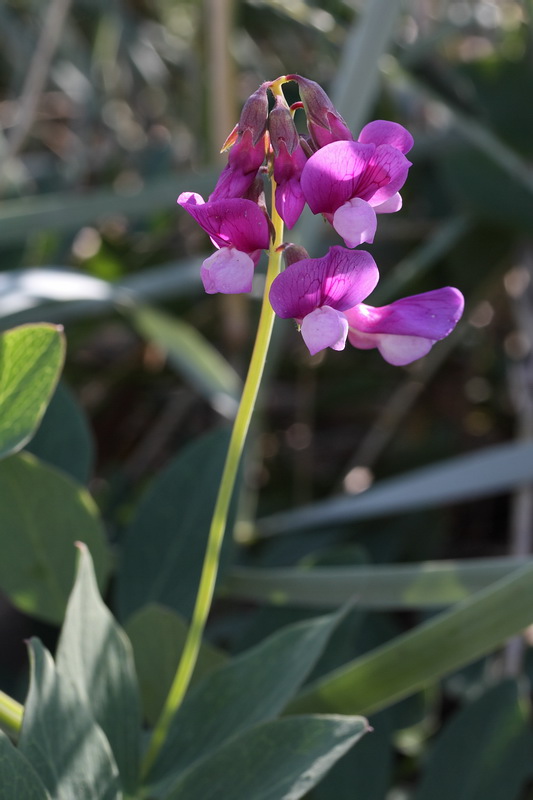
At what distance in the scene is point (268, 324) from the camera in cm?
35

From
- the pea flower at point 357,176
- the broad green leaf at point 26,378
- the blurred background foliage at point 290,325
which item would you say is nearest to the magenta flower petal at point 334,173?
the pea flower at point 357,176

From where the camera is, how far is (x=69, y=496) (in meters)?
0.52

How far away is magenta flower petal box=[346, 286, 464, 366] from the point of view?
355 mm

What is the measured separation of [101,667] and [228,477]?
109mm

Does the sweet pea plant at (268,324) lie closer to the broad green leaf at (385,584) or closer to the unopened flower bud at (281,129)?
the unopened flower bud at (281,129)

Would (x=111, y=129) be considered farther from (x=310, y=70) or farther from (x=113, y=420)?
(x=113, y=420)

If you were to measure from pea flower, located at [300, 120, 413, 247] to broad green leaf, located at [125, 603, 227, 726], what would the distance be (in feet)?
0.82

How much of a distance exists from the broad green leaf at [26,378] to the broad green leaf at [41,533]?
6cm

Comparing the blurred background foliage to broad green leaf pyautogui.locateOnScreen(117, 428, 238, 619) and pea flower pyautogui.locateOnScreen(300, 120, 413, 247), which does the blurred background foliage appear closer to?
broad green leaf pyautogui.locateOnScreen(117, 428, 238, 619)

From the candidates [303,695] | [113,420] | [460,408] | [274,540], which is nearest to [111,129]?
[113,420]

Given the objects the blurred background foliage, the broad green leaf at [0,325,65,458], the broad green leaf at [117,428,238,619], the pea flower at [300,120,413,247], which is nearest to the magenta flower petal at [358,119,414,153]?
the pea flower at [300,120,413,247]

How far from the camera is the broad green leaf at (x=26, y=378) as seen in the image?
450 mm

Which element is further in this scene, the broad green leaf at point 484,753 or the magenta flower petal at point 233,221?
the broad green leaf at point 484,753

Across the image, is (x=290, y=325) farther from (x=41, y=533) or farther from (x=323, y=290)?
(x=323, y=290)
